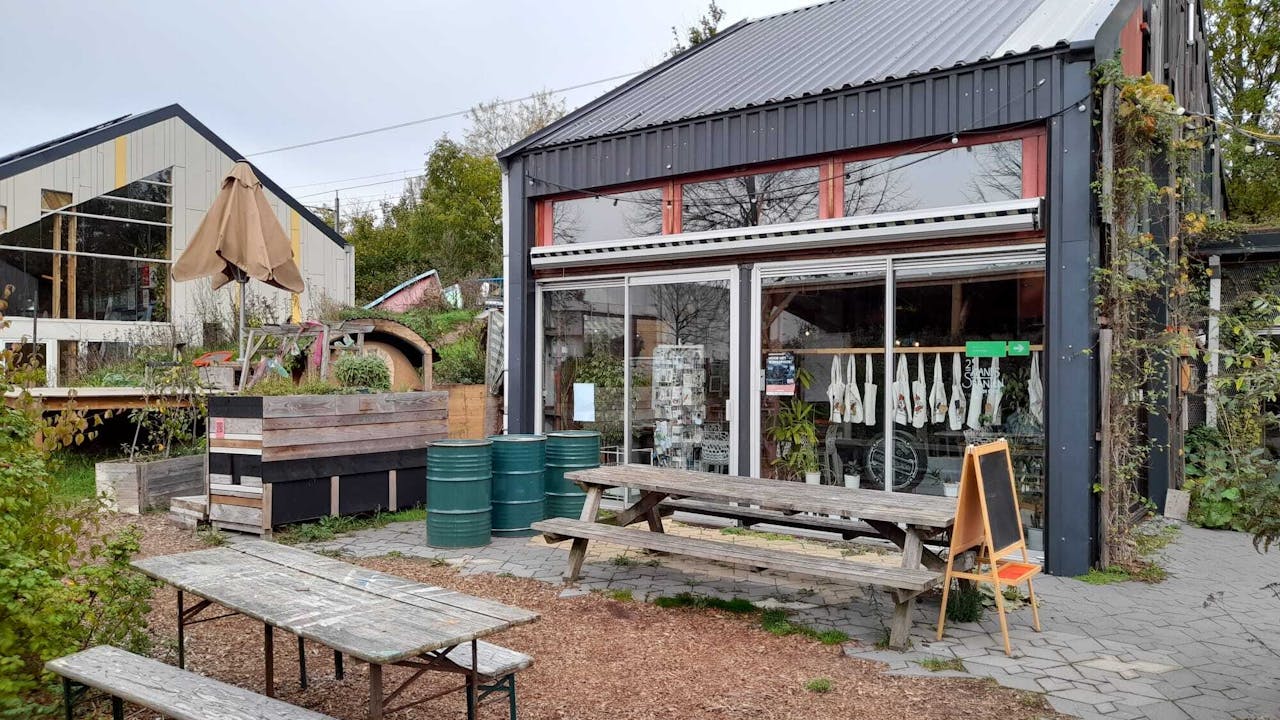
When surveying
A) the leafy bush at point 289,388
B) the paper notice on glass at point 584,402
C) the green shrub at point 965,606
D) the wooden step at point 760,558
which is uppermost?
the leafy bush at point 289,388

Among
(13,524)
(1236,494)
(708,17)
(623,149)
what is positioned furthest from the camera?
(708,17)

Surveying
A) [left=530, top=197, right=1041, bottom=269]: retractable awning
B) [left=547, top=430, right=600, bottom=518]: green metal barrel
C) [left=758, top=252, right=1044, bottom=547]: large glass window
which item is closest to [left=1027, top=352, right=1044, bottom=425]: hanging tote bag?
[left=758, top=252, right=1044, bottom=547]: large glass window

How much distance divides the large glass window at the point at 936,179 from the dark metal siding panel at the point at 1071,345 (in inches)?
17.4

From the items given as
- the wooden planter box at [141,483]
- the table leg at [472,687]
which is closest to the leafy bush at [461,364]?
the wooden planter box at [141,483]

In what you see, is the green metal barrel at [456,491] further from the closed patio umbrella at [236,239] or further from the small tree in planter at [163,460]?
the small tree in planter at [163,460]

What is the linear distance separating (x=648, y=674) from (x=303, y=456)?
179 inches

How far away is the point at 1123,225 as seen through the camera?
21.2 ft

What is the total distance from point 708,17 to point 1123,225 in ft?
56.0

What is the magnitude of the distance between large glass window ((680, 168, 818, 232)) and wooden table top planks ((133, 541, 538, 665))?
208 inches

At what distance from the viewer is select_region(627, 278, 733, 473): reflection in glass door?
27.2ft

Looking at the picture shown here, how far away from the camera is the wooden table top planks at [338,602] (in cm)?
292

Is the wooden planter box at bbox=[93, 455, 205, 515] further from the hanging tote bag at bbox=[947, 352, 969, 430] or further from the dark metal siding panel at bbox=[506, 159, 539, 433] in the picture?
the hanging tote bag at bbox=[947, 352, 969, 430]

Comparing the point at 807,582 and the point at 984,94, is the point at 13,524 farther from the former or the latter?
the point at 984,94

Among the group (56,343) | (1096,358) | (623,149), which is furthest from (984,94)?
(56,343)
